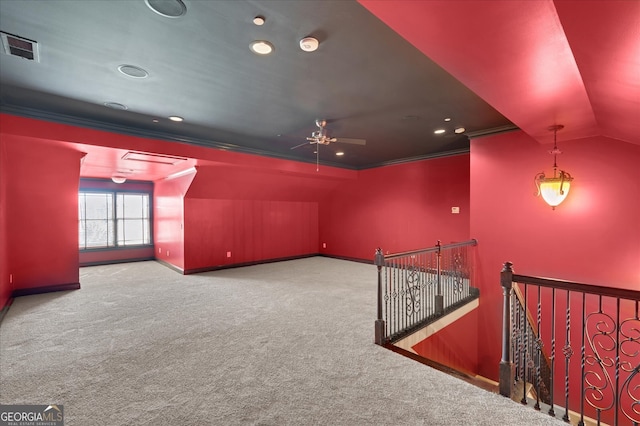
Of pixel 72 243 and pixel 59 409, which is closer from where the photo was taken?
pixel 59 409

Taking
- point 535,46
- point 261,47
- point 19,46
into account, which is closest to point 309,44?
point 261,47

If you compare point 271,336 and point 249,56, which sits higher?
point 249,56

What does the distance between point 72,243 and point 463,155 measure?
27.8ft

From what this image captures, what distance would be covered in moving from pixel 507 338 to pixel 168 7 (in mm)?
3817

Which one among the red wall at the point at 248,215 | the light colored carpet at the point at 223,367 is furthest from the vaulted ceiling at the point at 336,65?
the light colored carpet at the point at 223,367

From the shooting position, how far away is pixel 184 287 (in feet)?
18.9

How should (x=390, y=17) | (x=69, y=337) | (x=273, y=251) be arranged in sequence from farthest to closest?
(x=273, y=251), (x=69, y=337), (x=390, y=17)

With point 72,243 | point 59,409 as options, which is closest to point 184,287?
point 72,243

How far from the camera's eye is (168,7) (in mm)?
2018

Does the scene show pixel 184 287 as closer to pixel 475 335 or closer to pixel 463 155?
pixel 475 335

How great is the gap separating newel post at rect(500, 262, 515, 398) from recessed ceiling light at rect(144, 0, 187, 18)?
3.23 m

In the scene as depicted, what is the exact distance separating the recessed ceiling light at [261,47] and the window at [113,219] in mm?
8386

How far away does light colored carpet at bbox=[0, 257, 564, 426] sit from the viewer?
6.97 ft

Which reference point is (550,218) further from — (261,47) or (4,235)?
(4,235)
